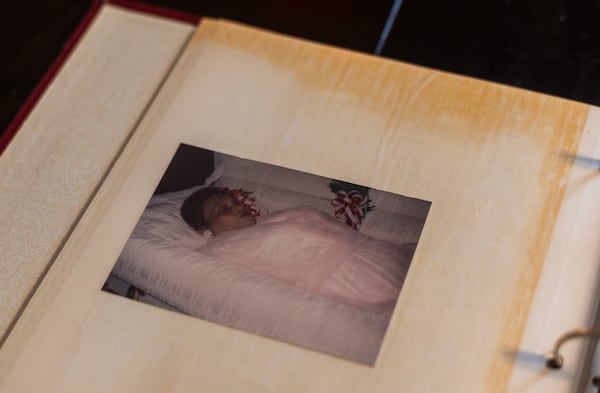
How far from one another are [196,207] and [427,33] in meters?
0.69

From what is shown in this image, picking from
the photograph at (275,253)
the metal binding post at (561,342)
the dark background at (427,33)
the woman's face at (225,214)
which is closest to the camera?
the metal binding post at (561,342)

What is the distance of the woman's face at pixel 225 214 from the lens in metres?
1.26

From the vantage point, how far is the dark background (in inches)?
63.7

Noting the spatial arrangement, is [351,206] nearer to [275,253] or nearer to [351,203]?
[351,203]

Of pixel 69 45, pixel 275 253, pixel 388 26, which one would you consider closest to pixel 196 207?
pixel 275 253

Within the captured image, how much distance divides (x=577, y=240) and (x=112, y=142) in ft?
2.56

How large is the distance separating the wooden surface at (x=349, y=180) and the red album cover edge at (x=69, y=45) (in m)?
0.17

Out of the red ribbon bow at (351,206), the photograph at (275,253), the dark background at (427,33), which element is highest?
the dark background at (427,33)

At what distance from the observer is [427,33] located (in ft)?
5.56

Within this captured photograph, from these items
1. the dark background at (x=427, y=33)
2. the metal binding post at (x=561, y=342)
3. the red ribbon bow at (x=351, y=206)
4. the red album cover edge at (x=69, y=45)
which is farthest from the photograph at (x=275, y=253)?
the dark background at (x=427, y=33)

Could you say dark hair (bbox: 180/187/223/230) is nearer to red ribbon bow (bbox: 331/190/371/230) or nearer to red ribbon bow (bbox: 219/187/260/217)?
red ribbon bow (bbox: 219/187/260/217)

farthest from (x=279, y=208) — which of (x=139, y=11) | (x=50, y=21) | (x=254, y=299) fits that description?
(x=50, y=21)

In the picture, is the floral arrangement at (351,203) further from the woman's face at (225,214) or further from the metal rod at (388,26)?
the metal rod at (388,26)

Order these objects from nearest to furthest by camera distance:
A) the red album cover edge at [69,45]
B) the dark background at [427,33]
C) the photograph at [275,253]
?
the photograph at [275,253] < the red album cover edge at [69,45] < the dark background at [427,33]
